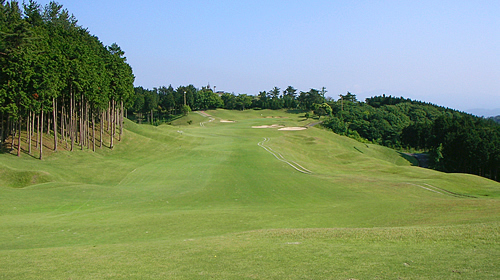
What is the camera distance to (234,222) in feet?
66.8

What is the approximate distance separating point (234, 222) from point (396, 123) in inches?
5193

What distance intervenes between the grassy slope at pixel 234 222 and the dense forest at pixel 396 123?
127 feet

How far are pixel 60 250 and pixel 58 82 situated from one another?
35141 millimetres

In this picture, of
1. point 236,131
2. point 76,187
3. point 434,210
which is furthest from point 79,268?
point 236,131

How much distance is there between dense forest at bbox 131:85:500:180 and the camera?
7644 cm

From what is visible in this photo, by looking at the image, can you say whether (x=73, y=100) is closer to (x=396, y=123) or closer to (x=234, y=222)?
(x=234, y=222)

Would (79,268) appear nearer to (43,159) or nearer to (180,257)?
(180,257)

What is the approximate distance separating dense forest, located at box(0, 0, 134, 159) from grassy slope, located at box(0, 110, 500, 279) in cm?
479

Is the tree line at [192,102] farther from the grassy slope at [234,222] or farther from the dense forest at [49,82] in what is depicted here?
the grassy slope at [234,222]

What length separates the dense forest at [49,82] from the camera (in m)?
39.2

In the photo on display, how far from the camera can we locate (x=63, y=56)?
151ft

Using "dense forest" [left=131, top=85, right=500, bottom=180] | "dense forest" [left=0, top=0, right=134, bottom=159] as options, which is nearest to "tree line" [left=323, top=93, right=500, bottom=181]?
"dense forest" [left=131, top=85, right=500, bottom=180]

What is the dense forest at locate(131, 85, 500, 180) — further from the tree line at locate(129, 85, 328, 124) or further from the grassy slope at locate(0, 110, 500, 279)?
the grassy slope at locate(0, 110, 500, 279)

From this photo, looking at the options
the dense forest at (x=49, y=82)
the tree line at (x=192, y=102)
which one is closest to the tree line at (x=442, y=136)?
the tree line at (x=192, y=102)
